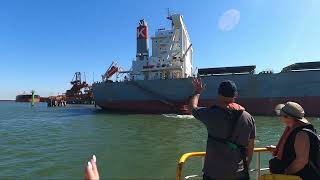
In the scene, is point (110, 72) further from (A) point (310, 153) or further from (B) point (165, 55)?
(A) point (310, 153)

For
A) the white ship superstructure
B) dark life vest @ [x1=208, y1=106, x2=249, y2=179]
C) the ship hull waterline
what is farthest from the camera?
the white ship superstructure

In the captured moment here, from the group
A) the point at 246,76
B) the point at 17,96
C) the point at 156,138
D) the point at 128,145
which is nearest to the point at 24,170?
the point at 128,145

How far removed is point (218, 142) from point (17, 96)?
4985 inches

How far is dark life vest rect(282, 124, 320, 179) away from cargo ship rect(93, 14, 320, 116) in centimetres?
2923

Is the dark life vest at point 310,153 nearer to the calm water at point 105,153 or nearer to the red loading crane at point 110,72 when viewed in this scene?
the calm water at point 105,153

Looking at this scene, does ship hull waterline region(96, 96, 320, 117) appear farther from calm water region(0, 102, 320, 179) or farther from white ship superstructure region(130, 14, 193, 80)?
calm water region(0, 102, 320, 179)

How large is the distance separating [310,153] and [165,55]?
40.8 meters

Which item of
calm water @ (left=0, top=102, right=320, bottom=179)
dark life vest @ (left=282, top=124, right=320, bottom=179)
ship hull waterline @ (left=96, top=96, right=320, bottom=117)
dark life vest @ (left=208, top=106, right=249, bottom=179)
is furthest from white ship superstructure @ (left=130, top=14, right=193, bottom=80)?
dark life vest @ (left=208, top=106, right=249, bottom=179)

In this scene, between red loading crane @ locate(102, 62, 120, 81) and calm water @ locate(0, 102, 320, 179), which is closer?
calm water @ locate(0, 102, 320, 179)

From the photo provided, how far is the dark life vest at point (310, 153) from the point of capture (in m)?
3.87

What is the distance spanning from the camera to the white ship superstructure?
43.2 meters

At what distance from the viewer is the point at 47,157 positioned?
13.1 metres

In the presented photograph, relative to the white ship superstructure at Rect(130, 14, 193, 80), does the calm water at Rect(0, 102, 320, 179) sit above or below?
below

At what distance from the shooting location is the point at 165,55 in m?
Answer: 44.3
